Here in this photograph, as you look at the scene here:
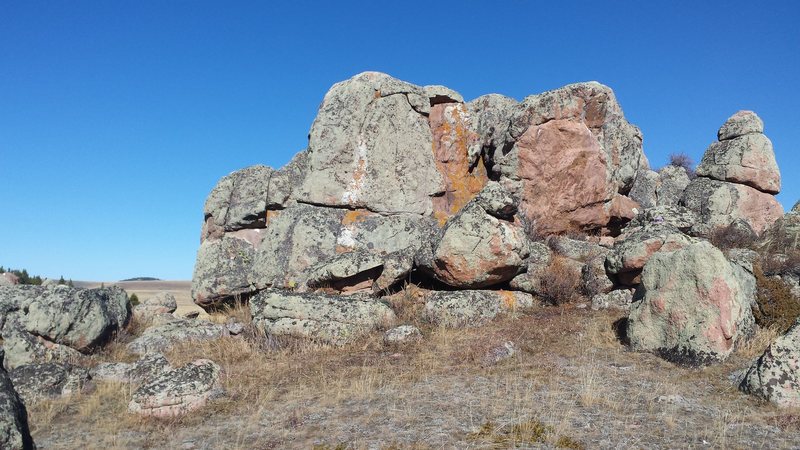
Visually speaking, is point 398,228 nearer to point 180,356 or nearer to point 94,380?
point 180,356

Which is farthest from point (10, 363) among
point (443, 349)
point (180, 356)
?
point (443, 349)

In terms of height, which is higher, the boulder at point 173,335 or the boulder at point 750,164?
the boulder at point 750,164

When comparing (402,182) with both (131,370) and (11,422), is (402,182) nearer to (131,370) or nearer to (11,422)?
(131,370)

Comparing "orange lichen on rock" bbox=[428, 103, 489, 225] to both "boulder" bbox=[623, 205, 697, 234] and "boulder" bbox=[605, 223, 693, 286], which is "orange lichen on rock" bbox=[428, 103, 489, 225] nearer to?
"boulder" bbox=[623, 205, 697, 234]

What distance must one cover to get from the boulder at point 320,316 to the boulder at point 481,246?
2.01 meters

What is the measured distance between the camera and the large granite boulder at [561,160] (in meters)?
17.8

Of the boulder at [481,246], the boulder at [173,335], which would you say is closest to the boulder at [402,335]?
the boulder at [481,246]

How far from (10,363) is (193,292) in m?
5.56

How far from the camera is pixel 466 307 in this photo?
45.2 ft

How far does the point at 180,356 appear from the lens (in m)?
12.8

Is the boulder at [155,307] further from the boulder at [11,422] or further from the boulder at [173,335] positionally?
the boulder at [11,422]

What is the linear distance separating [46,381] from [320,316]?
536cm

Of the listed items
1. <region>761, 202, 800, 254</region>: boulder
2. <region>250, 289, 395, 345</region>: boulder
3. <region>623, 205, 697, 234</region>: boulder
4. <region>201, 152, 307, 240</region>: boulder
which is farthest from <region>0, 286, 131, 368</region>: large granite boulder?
<region>761, 202, 800, 254</region>: boulder

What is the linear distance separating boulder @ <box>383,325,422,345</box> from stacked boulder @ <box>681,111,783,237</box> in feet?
39.8
